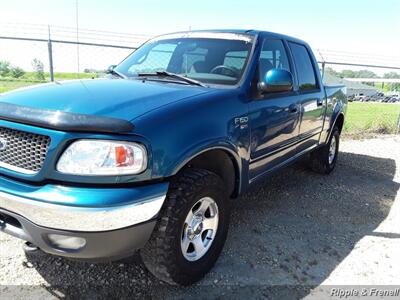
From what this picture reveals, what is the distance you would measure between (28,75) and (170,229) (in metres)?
5.61

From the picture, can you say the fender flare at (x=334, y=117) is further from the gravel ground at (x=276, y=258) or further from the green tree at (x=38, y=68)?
the green tree at (x=38, y=68)

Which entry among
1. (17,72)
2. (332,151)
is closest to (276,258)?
(332,151)

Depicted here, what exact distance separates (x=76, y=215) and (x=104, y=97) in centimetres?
86

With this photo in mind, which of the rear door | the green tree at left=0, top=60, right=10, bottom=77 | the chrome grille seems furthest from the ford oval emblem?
the green tree at left=0, top=60, right=10, bottom=77

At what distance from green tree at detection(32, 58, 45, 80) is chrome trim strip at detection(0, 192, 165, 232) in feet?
16.6

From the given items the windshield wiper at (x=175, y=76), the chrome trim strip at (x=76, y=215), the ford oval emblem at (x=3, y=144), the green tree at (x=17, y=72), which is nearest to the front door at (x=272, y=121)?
the windshield wiper at (x=175, y=76)

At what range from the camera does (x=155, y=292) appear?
8.82 feet

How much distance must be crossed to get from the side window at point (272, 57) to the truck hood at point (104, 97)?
35.5 inches

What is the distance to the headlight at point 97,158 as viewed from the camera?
2.15 meters

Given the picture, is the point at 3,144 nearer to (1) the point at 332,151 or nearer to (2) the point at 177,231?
(2) the point at 177,231

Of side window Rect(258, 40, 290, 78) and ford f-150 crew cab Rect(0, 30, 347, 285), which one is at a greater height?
side window Rect(258, 40, 290, 78)

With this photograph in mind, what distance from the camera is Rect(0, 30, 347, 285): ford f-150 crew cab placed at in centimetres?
214

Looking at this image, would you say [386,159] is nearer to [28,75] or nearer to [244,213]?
[244,213]

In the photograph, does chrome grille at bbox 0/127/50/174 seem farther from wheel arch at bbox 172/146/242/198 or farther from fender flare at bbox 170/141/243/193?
wheel arch at bbox 172/146/242/198
